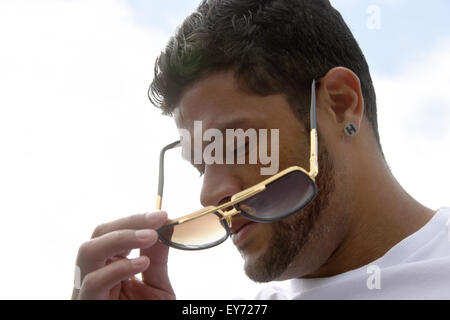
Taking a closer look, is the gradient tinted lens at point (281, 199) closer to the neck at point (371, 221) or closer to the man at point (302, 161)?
the man at point (302, 161)

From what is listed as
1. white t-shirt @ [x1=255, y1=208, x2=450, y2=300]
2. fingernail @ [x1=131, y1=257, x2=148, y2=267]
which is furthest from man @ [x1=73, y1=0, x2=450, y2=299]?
fingernail @ [x1=131, y1=257, x2=148, y2=267]

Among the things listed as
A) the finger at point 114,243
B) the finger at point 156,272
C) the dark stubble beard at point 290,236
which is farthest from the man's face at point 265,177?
the finger at point 114,243

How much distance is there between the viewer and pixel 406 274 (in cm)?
139

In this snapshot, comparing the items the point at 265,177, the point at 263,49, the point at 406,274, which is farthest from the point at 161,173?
the point at 406,274

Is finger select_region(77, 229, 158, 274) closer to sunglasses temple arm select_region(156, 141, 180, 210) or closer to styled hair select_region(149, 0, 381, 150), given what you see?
sunglasses temple arm select_region(156, 141, 180, 210)

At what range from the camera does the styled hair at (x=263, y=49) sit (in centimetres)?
166

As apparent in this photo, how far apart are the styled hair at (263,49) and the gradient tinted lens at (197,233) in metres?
0.52

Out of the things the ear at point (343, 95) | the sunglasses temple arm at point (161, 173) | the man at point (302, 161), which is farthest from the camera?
the sunglasses temple arm at point (161, 173)

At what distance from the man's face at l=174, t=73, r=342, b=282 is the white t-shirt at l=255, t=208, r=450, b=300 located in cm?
15

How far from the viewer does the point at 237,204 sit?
1451 mm

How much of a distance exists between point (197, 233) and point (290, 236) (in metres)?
0.34

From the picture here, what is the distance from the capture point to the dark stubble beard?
154 cm

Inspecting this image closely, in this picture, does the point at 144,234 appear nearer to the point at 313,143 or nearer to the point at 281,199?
the point at 281,199
